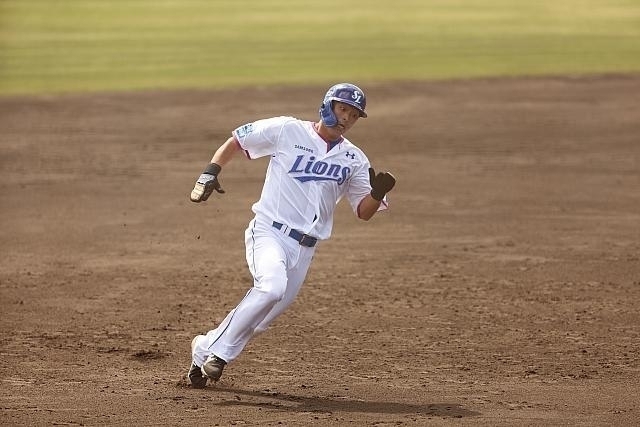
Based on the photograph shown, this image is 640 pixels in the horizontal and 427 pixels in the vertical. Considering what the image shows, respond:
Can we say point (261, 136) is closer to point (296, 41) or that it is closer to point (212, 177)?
point (212, 177)

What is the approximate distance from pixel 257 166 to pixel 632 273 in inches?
256

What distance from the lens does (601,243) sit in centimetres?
1234

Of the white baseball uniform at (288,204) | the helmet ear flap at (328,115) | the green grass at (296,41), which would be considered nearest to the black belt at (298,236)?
the white baseball uniform at (288,204)

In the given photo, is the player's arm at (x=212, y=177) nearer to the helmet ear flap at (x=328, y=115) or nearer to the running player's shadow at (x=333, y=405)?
the helmet ear flap at (x=328, y=115)

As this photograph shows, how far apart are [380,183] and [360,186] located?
1.15ft

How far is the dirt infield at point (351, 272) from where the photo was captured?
7.59m

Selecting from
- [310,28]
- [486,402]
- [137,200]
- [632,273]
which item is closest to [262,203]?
[486,402]

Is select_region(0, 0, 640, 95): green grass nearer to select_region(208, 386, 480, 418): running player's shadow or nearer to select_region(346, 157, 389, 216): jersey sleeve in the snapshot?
select_region(346, 157, 389, 216): jersey sleeve

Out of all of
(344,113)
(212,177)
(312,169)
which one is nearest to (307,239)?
(312,169)

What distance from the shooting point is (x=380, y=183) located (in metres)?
7.69

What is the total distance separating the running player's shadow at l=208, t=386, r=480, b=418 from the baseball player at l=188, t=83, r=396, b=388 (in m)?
0.28

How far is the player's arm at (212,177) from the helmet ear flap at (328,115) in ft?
2.07

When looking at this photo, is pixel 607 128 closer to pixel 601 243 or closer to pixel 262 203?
pixel 601 243

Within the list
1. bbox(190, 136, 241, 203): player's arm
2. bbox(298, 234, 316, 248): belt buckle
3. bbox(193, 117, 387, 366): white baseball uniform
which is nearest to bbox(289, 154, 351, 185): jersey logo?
bbox(193, 117, 387, 366): white baseball uniform
